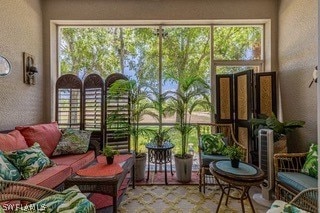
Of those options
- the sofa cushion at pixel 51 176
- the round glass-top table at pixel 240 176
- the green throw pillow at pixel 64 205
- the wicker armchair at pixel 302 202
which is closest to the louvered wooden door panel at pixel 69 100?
the sofa cushion at pixel 51 176

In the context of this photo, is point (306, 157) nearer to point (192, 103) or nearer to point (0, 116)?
point (192, 103)

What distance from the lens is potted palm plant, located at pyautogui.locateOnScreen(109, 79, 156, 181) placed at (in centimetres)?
361

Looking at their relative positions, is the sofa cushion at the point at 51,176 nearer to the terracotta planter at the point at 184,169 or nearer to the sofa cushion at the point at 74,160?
the sofa cushion at the point at 74,160

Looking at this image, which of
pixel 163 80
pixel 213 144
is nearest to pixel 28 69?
pixel 163 80

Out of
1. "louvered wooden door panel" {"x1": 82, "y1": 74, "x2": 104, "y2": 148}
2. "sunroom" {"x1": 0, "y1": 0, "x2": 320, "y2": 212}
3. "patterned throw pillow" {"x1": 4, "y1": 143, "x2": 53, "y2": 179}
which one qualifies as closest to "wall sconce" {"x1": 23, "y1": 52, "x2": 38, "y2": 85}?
"sunroom" {"x1": 0, "y1": 0, "x2": 320, "y2": 212}

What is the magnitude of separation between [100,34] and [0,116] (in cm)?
235

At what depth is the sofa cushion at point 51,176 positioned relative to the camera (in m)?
2.15

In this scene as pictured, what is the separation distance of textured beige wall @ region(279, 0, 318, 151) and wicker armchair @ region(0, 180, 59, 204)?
3.32 metres

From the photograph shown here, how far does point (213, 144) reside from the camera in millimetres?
3338

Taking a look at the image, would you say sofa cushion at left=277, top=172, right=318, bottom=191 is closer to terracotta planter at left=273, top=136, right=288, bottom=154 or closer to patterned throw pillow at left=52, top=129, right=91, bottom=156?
terracotta planter at left=273, top=136, right=288, bottom=154

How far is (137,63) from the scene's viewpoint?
167 inches

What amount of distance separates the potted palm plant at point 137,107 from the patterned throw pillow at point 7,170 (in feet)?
6.06

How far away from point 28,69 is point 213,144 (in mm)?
3281

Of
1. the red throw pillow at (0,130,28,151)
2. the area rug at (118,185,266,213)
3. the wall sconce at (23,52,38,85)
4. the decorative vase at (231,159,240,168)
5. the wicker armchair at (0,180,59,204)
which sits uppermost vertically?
the wall sconce at (23,52,38,85)
